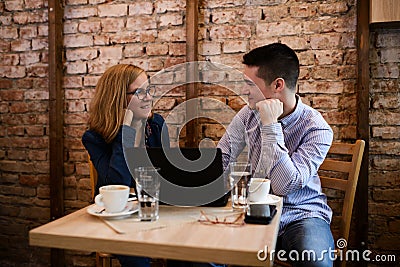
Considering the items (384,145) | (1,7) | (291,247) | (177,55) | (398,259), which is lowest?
(398,259)

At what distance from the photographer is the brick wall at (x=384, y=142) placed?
1917mm

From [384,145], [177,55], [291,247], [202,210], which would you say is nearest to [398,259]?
[384,145]

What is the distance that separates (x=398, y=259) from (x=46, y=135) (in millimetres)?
2009

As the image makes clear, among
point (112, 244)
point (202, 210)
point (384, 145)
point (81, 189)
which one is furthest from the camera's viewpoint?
point (81, 189)

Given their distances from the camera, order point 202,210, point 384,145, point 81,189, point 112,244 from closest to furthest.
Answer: point 112,244, point 202,210, point 384,145, point 81,189

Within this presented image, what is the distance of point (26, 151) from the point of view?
239 centimetres

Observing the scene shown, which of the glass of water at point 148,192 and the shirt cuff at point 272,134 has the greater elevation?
the shirt cuff at point 272,134

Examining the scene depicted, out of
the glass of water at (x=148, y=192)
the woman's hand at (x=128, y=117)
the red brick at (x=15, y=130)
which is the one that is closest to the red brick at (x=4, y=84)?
the red brick at (x=15, y=130)

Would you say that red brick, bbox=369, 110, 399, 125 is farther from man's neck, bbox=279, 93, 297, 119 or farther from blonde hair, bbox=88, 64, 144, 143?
blonde hair, bbox=88, 64, 144, 143

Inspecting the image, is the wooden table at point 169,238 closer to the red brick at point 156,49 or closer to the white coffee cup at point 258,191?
the white coffee cup at point 258,191

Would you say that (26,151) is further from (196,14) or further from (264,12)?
(264,12)

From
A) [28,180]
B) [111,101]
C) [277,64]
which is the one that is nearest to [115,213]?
[111,101]

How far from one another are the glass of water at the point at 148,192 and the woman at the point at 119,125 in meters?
0.47

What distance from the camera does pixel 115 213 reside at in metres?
1.10
